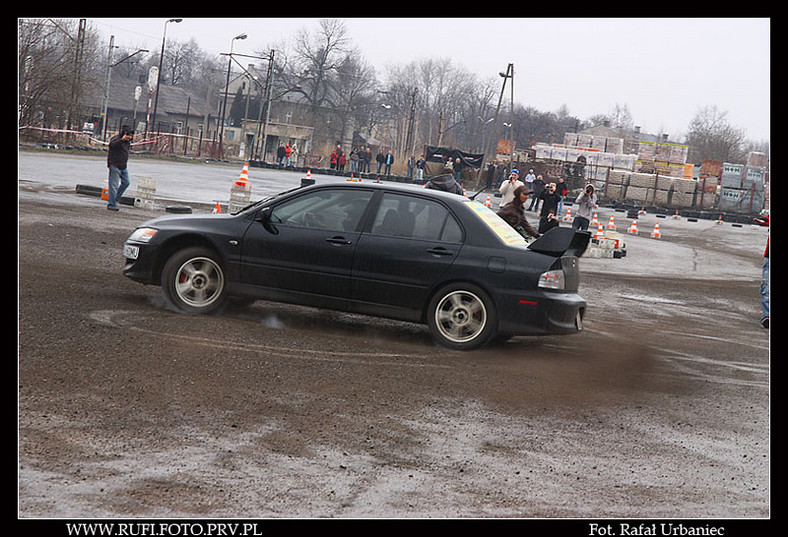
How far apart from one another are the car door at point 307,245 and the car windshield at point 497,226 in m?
1.06

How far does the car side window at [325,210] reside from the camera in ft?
28.2

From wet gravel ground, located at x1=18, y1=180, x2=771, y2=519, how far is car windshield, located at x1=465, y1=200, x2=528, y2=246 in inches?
41.4

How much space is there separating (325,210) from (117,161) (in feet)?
34.6

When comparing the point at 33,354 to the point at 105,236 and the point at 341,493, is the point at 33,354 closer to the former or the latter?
the point at 341,493

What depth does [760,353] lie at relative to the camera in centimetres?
977

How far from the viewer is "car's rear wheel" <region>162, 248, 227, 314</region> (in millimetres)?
8633

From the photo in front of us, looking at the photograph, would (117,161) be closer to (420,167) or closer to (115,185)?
(115,185)

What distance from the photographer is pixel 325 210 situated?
28.5 feet

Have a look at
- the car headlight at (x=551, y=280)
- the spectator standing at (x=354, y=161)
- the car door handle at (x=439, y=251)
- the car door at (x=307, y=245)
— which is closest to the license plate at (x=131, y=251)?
the car door at (x=307, y=245)

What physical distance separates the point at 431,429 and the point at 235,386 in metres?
1.50

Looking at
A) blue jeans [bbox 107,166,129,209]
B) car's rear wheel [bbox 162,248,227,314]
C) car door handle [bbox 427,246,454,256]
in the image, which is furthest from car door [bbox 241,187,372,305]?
blue jeans [bbox 107,166,129,209]

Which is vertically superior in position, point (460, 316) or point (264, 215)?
point (264, 215)

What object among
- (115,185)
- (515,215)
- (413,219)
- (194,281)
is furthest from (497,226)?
(115,185)

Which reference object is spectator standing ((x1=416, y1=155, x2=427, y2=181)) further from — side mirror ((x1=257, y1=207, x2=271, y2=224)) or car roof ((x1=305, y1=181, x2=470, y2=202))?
side mirror ((x1=257, y1=207, x2=271, y2=224))
